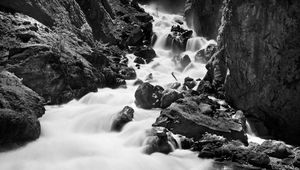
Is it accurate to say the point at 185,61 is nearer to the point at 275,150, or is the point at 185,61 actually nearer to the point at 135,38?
the point at 135,38

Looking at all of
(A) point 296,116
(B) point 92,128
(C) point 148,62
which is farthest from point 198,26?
(B) point 92,128

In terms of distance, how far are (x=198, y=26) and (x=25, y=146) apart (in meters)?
31.0

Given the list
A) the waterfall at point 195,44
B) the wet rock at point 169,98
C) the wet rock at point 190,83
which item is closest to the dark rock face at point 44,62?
the wet rock at point 169,98

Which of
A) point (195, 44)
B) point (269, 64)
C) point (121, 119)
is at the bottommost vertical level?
point (121, 119)

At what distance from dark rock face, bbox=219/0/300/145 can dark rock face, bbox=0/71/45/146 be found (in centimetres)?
1268

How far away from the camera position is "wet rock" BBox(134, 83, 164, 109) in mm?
23031

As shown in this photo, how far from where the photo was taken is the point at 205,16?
41844mm

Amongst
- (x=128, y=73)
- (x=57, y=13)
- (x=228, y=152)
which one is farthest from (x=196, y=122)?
(x=57, y=13)

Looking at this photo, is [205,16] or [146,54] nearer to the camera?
[146,54]

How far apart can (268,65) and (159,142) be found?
8.59m

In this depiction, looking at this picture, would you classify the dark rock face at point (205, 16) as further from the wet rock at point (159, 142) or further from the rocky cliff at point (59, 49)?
the wet rock at point (159, 142)

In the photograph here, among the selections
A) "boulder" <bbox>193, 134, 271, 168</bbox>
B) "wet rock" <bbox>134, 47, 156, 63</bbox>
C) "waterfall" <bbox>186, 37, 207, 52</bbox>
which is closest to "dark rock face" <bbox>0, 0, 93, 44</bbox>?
"wet rock" <bbox>134, 47, 156, 63</bbox>

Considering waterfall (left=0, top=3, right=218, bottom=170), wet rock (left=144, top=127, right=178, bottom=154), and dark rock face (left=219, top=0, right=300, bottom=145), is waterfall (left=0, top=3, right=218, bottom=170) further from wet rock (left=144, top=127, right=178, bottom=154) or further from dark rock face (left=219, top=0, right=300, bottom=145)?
dark rock face (left=219, top=0, right=300, bottom=145)

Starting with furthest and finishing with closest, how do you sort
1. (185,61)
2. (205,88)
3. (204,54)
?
(204,54) → (185,61) → (205,88)
